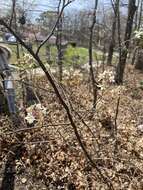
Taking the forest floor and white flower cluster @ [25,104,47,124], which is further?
the forest floor

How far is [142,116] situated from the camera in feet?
33.0

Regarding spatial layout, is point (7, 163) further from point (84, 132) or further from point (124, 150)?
point (124, 150)

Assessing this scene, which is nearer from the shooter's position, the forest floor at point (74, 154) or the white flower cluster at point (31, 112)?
the white flower cluster at point (31, 112)

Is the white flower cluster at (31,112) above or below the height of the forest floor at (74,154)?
above

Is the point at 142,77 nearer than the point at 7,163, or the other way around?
the point at 7,163

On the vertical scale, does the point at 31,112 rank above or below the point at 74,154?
above

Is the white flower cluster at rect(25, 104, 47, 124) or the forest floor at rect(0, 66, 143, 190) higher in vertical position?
the white flower cluster at rect(25, 104, 47, 124)

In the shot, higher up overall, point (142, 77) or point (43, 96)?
point (43, 96)

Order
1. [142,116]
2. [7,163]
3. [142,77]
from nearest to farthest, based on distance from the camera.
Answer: [7,163] → [142,116] → [142,77]

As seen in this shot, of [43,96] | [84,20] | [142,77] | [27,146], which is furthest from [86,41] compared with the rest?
[27,146]

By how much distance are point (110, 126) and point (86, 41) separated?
1846 cm

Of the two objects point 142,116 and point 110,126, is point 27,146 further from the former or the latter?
point 142,116

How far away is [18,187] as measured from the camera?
635 centimetres

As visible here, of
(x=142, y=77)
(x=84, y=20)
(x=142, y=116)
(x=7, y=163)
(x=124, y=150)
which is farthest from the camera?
(x=84, y=20)
